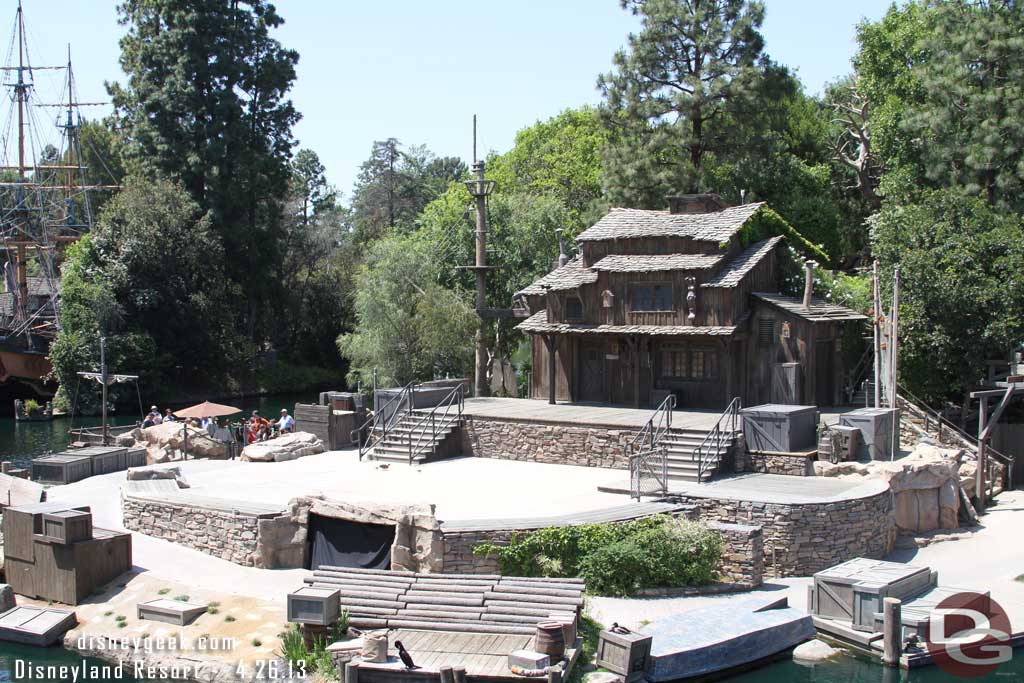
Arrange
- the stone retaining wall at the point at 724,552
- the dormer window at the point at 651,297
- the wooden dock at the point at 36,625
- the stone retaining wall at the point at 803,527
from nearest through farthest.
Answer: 1. the wooden dock at the point at 36,625
2. the stone retaining wall at the point at 724,552
3. the stone retaining wall at the point at 803,527
4. the dormer window at the point at 651,297

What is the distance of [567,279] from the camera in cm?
3059

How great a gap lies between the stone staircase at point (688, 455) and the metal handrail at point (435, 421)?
6.54 meters

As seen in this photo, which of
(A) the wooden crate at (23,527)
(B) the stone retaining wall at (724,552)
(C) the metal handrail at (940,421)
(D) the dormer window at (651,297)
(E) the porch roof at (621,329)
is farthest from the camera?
(D) the dormer window at (651,297)

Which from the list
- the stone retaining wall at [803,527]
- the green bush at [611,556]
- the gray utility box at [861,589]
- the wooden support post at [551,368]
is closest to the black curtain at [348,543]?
the green bush at [611,556]

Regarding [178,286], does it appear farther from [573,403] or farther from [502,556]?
[502,556]

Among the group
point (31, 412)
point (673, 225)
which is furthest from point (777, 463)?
point (31, 412)

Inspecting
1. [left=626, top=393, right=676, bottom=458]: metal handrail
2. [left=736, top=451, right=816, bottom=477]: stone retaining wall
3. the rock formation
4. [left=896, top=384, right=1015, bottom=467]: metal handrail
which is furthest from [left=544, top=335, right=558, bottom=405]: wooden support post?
[left=896, top=384, right=1015, bottom=467]: metal handrail

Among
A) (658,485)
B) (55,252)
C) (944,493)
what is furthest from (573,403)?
(55,252)

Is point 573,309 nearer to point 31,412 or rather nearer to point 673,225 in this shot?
point 673,225

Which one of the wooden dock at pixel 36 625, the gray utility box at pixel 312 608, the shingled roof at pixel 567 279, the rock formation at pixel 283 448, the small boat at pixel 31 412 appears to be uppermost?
the shingled roof at pixel 567 279

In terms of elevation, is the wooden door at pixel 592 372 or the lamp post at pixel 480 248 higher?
the lamp post at pixel 480 248

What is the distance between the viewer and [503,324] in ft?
138

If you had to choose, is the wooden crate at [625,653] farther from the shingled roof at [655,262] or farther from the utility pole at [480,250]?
the utility pole at [480,250]

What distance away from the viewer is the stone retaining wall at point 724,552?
62.2 ft
